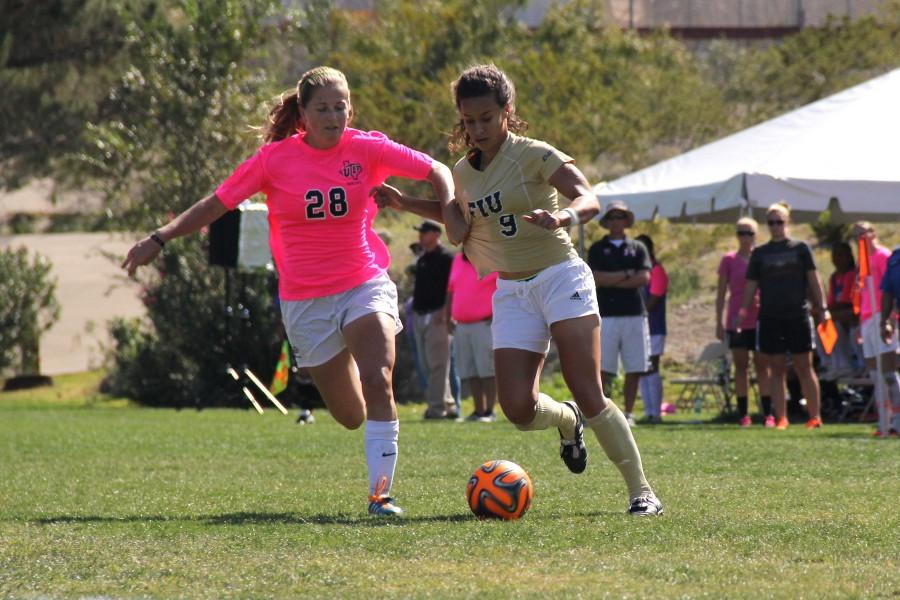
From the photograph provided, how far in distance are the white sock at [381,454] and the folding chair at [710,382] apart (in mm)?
10929

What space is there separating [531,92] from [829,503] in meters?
24.8

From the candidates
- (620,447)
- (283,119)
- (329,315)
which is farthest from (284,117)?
(620,447)

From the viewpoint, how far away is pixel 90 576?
5453mm

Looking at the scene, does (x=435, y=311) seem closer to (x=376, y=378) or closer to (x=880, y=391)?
(x=880, y=391)

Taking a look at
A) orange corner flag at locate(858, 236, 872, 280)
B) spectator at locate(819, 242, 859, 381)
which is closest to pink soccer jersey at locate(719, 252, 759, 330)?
spectator at locate(819, 242, 859, 381)

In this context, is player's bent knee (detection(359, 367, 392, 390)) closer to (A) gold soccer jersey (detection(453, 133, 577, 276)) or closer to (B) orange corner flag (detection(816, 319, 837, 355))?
(A) gold soccer jersey (detection(453, 133, 577, 276))

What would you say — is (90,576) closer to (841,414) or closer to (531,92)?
(841,414)

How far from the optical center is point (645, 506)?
7.01 meters

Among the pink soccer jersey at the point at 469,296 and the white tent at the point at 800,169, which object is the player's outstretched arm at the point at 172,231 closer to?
the pink soccer jersey at the point at 469,296

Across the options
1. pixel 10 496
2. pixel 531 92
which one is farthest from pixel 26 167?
pixel 10 496

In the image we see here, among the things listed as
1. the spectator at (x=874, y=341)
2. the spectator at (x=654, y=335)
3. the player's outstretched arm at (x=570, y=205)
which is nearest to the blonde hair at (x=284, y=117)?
the player's outstretched arm at (x=570, y=205)

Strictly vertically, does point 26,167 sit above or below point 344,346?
above

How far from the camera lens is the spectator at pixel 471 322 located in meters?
16.2

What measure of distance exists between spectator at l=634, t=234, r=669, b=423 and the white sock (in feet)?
29.6
